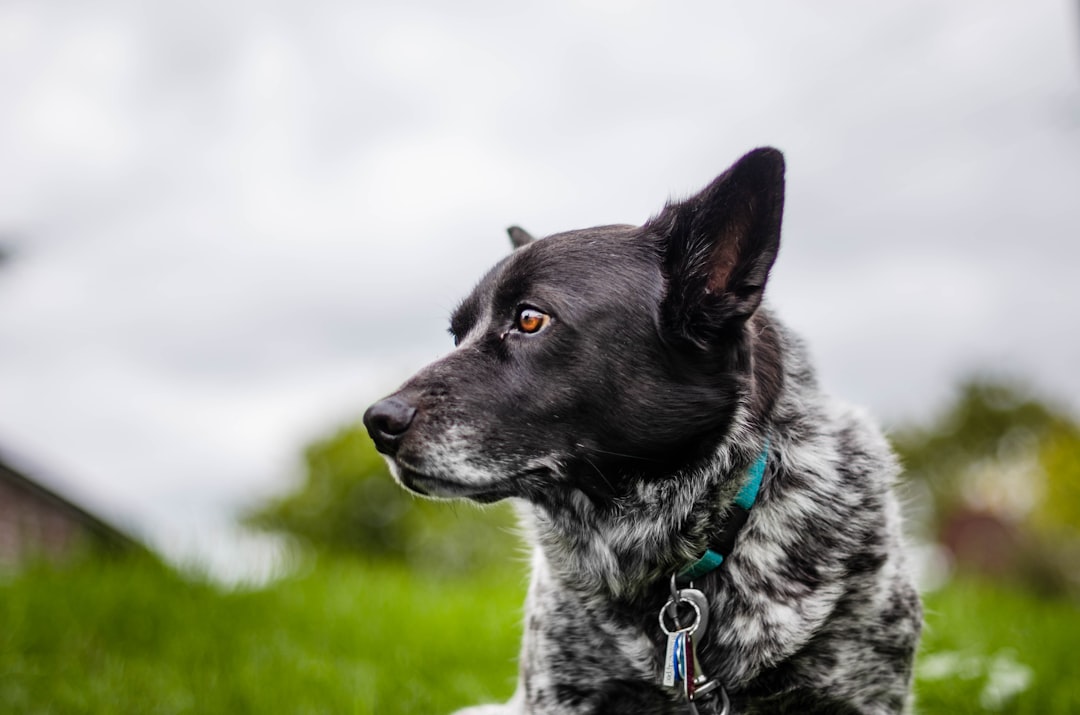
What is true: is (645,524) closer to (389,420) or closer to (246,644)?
(389,420)

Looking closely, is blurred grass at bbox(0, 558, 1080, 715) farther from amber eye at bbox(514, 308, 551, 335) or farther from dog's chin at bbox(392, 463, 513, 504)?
amber eye at bbox(514, 308, 551, 335)

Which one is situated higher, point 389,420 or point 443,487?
point 389,420

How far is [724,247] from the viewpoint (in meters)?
2.82

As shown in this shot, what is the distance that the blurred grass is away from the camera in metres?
4.41

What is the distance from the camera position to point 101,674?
4.94m

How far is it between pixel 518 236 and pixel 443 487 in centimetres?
137

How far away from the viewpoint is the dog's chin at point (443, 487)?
9.16 feet

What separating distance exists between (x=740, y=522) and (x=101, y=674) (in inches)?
154

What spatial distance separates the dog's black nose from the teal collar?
98cm

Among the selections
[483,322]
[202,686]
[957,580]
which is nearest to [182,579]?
[202,686]

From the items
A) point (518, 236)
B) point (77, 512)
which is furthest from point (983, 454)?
point (518, 236)

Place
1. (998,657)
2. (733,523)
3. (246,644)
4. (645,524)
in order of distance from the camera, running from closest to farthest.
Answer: (733,523)
(645,524)
(998,657)
(246,644)

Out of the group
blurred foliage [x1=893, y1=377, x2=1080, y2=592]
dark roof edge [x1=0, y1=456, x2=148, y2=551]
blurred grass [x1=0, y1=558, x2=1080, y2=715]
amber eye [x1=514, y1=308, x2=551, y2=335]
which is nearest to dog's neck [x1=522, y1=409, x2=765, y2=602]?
amber eye [x1=514, y1=308, x2=551, y2=335]

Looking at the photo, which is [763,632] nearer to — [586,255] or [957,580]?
[586,255]
